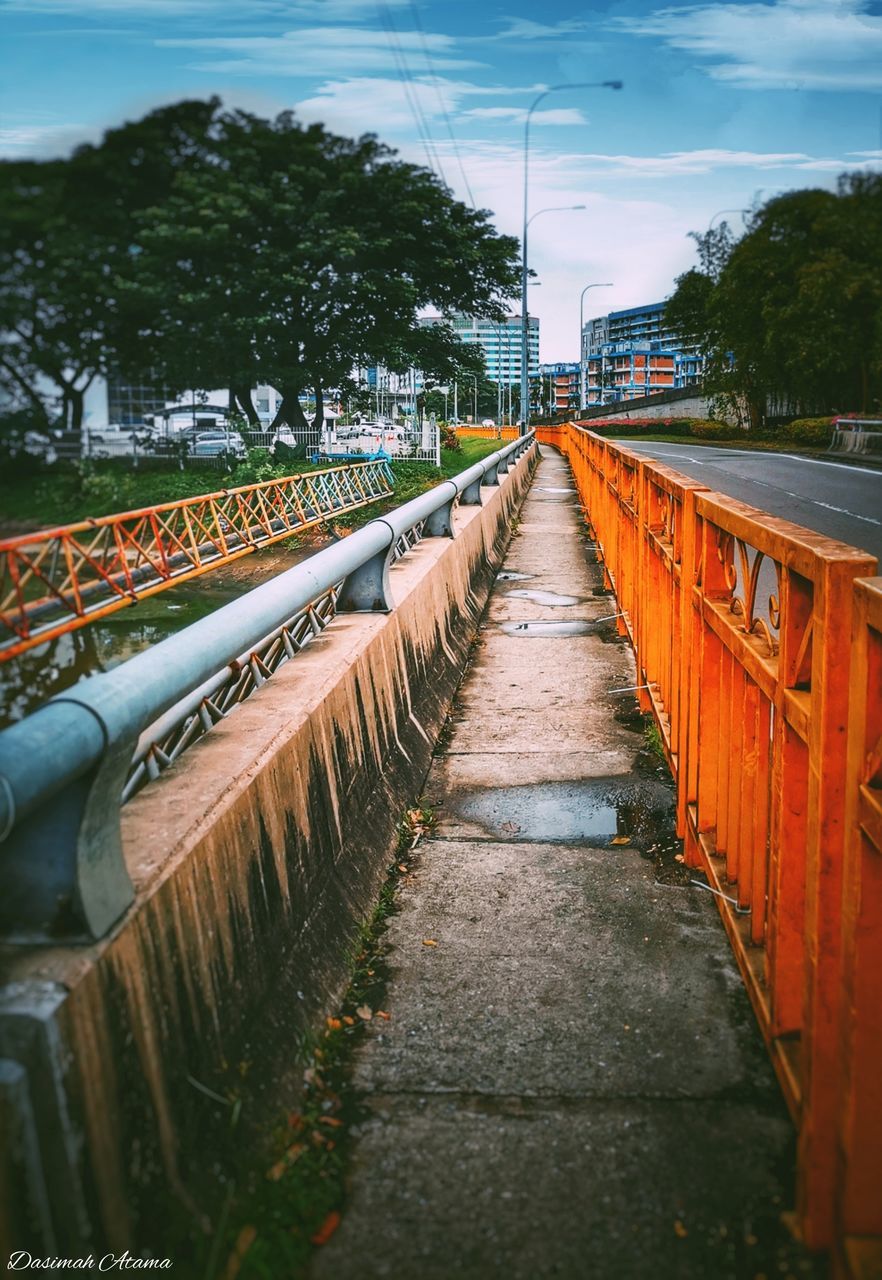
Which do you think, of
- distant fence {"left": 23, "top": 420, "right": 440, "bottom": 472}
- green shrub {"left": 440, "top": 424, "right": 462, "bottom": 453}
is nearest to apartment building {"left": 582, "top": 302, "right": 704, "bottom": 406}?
distant fence {"left": 23, "top": 420, "right": 440, "bottom": 472}

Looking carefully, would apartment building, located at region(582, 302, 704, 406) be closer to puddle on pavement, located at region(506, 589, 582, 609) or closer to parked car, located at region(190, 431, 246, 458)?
parked car, located at region(190, 431, 246, 458)

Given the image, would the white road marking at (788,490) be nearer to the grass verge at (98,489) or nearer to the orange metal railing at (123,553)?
the orange metal railing at (123,553)

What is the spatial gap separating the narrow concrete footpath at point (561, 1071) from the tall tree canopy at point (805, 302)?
5.54 feet

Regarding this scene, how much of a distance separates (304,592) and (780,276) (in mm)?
1464

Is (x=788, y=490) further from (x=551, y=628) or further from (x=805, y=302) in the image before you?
(x=805, y=302)

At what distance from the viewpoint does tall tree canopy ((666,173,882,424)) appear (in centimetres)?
202

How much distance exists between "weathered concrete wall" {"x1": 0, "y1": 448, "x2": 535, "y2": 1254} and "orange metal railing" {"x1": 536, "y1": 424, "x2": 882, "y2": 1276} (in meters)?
1.12

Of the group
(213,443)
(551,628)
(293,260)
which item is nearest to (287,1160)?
(213,443)

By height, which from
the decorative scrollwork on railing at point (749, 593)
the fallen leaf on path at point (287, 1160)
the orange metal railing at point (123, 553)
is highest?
the orange metal railing at point (123, 553)

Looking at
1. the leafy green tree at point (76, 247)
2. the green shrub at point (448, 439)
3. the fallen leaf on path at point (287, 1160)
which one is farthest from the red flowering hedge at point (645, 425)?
the leafy green tree at point (76, 247)

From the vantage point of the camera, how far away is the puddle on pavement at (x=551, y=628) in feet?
28.4

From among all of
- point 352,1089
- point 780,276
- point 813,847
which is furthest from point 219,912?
point 780,276

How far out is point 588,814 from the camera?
482cm

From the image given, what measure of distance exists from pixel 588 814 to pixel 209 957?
2.69 metres
